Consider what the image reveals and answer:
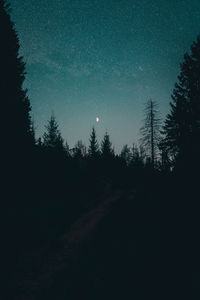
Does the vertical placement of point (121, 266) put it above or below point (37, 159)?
below

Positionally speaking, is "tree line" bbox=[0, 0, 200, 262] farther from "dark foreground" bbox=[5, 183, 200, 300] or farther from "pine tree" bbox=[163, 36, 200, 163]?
"dark foreground" bbox=[5, 183, 200, 300]

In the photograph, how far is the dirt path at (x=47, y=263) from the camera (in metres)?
4.33

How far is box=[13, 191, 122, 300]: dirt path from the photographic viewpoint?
4328 millimetres

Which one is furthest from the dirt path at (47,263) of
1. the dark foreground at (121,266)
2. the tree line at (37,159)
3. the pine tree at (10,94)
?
the pine tree at (10,94)

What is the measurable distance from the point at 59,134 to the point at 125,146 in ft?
149

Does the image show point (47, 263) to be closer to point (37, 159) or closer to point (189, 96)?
point (37, 159)

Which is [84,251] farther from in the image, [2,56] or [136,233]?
[2,56]

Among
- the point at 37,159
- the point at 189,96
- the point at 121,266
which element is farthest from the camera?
the point at 189,96

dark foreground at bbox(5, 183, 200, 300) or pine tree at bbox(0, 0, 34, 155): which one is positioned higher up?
pine tree at bbox(0, 0, 34, 155)

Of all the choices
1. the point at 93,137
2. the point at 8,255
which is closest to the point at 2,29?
the point at 8,255

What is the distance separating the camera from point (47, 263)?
556 cm

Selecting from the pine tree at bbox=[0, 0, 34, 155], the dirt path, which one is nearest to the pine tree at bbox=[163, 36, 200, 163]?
the dirt path

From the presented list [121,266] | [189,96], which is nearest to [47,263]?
[121,266]

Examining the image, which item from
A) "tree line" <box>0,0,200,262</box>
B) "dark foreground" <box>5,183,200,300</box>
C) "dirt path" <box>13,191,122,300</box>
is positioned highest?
"tree line" <box>0,0,200,262</box>
